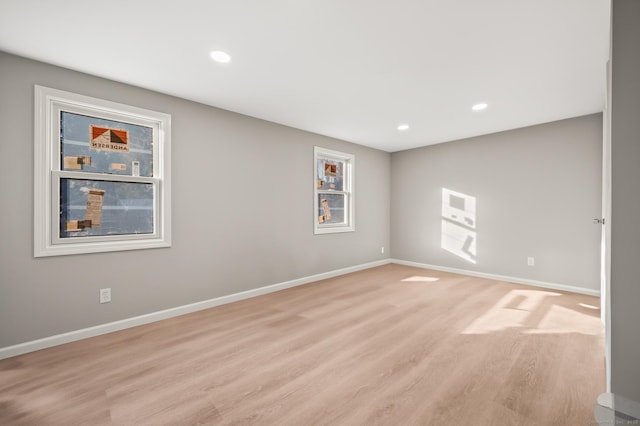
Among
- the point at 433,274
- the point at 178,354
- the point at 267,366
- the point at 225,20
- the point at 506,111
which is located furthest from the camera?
the point at 433,274

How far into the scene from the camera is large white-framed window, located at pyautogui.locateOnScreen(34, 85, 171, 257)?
2480 mm

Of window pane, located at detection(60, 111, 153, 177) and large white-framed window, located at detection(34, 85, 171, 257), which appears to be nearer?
large white-framed window, located at detection(34, 85, 171, 257)

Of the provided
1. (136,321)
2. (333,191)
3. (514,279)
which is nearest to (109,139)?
(136,321)

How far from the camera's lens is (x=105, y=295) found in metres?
2.75

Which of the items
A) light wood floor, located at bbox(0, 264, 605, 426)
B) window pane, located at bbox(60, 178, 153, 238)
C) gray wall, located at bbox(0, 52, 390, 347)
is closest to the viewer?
light wood floor, located at bbox(0, 264, 605, 426)

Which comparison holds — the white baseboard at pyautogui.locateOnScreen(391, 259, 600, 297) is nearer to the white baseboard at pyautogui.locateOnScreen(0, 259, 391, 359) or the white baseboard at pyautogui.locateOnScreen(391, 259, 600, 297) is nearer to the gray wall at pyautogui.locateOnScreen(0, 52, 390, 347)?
the gray wall at pyautogui.locateOnScreen(0, 52, 390, 347)

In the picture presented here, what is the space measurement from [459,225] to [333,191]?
232 centimetres

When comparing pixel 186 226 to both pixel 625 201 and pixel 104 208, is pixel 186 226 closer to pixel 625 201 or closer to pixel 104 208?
pixel 104 208

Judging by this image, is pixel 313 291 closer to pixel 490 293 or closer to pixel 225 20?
pixel 490 293

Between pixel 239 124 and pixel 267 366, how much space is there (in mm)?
2873

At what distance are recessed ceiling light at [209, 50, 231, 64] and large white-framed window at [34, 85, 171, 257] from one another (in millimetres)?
1065

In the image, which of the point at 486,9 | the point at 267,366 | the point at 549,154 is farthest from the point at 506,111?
the point at 267,366

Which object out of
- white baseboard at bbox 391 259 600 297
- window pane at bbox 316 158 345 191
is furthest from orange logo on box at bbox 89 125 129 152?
white baseboard at bbox 391 259 600 297

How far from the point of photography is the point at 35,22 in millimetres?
1973
